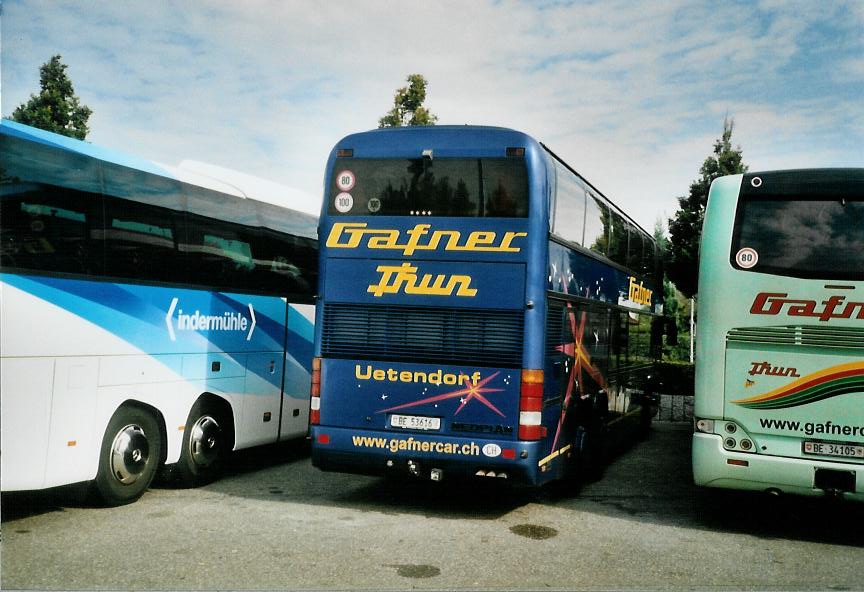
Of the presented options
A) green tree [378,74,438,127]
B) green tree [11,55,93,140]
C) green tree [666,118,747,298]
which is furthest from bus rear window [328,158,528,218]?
green tree [666,118,747,298]

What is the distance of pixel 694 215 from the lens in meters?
30.1

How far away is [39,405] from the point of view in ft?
23.9

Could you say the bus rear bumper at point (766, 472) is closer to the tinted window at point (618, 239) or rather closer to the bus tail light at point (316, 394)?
the bus tail light at point (316, 394)

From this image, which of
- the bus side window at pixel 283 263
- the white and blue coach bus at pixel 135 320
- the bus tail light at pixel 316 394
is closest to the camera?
the white and blue coach bus at pixel 135 320

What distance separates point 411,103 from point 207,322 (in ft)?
36.5

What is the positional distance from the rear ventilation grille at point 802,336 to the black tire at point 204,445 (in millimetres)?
5898

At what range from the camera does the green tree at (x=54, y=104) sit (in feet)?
80.8

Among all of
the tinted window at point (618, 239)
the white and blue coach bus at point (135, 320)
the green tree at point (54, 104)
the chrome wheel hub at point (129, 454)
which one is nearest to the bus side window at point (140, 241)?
the white and blue coach bus at point (135, 320)

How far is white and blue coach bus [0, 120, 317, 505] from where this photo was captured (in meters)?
7.16

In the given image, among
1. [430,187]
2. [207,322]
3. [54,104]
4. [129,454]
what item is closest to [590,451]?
[430,187]

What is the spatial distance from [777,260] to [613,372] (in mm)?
4604

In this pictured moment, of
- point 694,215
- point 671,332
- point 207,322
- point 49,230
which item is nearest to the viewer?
point 49,230

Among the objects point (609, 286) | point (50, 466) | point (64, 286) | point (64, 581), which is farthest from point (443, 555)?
point (609, 286)

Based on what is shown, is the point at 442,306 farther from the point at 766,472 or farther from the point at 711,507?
the point at 711,507
